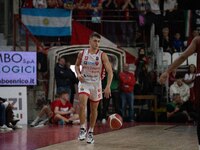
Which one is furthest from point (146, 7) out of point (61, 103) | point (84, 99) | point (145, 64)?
point (84, 99)

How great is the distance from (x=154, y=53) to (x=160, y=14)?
1923 mm

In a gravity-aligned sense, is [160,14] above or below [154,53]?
above

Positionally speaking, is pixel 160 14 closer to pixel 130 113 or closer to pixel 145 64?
pixel 145 64

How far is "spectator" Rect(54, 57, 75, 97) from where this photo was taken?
59.9ft

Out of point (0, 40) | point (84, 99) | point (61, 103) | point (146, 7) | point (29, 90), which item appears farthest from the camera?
point (146, 7)

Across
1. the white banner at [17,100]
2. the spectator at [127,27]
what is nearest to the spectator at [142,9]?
the spectator at [127,27]

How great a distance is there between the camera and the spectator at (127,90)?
18.4 meters

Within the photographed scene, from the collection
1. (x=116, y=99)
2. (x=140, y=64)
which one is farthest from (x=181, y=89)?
(x=116, y=99)

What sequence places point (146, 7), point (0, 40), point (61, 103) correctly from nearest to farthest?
point (61, 103)
point (0, 40)
point (146, 7)

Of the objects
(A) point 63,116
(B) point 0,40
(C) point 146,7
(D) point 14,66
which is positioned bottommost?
(A) point 63,116

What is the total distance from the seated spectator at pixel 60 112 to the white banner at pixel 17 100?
1.92ft

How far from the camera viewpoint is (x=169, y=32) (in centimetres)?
2217

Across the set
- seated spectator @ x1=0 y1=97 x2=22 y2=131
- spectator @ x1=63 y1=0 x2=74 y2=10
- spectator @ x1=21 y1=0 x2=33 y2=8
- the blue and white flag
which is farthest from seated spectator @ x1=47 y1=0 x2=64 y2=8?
seated spectator @ x1=0 y1=97 x2=22 y2=131

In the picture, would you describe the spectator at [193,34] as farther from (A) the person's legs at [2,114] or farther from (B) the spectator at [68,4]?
(A) the person's legs at [2,114]
